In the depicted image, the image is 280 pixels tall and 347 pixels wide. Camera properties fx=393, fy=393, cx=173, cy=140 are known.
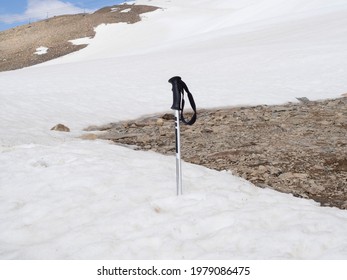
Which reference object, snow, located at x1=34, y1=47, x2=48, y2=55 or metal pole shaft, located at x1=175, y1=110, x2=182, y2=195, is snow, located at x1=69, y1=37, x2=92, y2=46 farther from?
metal pole shaft, located at x1=175, y1=110, x2=182, y2=195

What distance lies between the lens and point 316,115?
43.8ft

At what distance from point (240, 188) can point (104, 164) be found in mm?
2965

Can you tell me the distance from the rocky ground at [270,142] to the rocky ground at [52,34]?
34.6 metres

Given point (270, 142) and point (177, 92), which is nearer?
point (177, 92)

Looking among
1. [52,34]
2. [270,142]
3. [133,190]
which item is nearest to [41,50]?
[52,34]

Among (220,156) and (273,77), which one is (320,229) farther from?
(273,77)

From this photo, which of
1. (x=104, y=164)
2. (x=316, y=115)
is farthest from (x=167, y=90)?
(x=104, y=164)

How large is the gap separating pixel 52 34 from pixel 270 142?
4862 cm

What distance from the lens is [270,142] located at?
34.8 feet

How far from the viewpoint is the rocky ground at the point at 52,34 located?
149 ft

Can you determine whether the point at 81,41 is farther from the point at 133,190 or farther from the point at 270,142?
the point at 133,190

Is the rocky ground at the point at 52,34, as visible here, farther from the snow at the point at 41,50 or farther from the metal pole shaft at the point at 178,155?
the metal pole shaft at the point at 178,155

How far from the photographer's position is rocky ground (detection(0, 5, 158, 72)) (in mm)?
45469

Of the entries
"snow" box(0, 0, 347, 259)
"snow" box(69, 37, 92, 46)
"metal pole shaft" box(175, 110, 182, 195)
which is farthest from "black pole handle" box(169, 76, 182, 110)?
"snow" box(69, 37, 92, 46)
